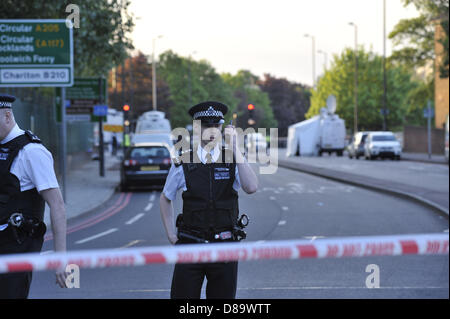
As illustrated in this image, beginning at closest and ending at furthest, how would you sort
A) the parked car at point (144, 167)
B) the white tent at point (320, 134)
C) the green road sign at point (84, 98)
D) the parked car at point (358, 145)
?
the parked car at point (144, 167) → the green road sign at point (84, 98) → the parked car at point (358, 145) → the white tent at point (320, 134)

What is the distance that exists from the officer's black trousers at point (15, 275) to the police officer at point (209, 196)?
86 centimetres

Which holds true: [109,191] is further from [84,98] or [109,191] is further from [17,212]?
[17,212]

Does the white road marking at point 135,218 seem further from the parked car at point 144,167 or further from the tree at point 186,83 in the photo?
the tree at point 186,83

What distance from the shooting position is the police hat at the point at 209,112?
480 cm

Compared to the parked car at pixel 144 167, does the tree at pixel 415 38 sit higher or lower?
higher

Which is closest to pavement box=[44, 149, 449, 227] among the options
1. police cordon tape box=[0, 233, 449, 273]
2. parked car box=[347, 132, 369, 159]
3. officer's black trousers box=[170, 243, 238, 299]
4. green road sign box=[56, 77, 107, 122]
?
green road sign box=[56, 77, 107, 122]

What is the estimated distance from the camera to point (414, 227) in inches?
535

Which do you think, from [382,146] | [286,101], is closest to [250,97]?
[286,101]

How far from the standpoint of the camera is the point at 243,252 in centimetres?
342

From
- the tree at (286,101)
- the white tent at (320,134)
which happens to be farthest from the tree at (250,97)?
the white tent at (320,134)

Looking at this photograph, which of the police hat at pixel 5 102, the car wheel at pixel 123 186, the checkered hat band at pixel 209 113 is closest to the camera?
the police hat at pixel 5 102

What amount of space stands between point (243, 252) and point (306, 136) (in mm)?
52159

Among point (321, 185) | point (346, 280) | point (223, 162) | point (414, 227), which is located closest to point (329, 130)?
point (321, 185)

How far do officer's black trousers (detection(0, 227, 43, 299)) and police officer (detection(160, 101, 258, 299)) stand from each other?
0.86m
